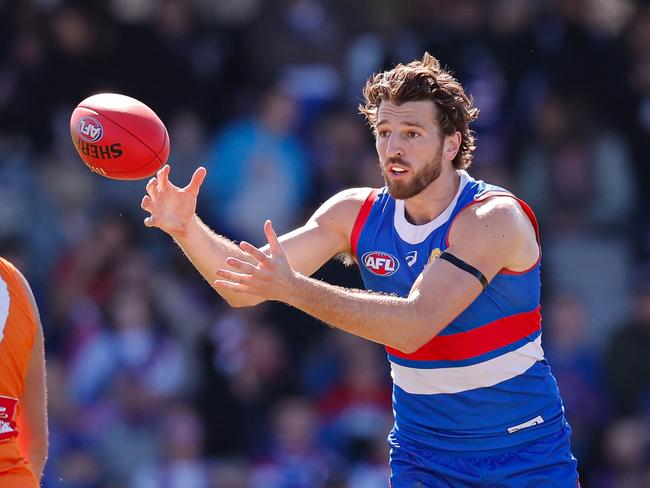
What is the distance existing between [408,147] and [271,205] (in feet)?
18.5

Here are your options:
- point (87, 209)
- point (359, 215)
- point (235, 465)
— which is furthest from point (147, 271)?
point (359, 215)

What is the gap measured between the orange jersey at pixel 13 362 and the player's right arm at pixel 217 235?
0.87 m

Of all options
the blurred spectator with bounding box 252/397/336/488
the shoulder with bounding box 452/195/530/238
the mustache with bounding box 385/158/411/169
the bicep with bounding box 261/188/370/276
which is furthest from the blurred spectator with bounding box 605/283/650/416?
the mustache with bounding box 385/158/411/169

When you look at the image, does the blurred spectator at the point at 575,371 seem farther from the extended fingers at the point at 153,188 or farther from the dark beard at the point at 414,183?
the extended fingers at the point at 153,188

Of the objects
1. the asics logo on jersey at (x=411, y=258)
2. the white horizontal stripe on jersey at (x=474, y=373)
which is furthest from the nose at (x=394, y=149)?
the white horizontal stripe on jersey at (x=474, y=373)

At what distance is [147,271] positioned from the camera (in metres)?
10.8

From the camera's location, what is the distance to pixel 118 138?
5949mm

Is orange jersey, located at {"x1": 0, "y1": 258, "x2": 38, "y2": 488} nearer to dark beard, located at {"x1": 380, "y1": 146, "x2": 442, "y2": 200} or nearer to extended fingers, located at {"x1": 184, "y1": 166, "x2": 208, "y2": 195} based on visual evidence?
extended fingers, located at {"x1": 184, "y1": 166, "x2": 208, "y2": 195}

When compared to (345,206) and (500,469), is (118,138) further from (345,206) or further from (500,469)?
(500,469)

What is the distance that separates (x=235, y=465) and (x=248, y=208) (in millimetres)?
2351

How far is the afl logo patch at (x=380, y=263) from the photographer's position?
5.84 m

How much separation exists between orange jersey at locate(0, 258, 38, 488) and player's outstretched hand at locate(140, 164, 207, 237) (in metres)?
0.90

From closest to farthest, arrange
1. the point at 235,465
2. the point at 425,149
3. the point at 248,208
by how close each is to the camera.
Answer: the point at 425,149 → the point at 235,465 → the point at 248,208

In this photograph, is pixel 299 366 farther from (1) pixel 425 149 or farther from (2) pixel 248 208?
(1) pixel 425 149
